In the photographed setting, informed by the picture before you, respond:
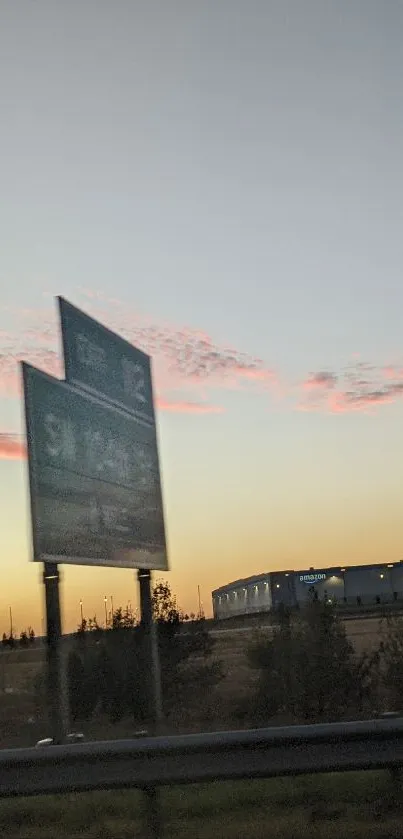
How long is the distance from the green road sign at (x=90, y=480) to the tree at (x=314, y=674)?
4.21 metres

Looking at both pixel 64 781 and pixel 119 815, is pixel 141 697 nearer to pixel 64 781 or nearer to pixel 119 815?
pixel 119 815

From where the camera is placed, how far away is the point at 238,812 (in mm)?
8805

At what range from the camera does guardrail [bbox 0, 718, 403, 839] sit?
7684 mm

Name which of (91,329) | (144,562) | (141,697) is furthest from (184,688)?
(91,329)

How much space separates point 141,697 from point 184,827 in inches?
554

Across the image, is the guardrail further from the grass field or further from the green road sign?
the green road sign

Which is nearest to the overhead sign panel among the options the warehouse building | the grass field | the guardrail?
the grass field

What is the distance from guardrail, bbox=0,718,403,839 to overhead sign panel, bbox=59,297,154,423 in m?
8.51

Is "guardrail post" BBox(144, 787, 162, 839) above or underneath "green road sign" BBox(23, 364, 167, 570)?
underneath

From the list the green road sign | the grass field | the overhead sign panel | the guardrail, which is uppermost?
the overhead sign panel

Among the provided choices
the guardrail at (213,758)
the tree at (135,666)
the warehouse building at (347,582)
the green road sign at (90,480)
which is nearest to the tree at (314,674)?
the tree at (135,666)

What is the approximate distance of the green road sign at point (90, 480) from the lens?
14.2 metres

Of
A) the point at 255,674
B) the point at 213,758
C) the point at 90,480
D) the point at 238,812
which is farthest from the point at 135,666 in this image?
the point at 213,758

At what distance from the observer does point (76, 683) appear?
23.5m
